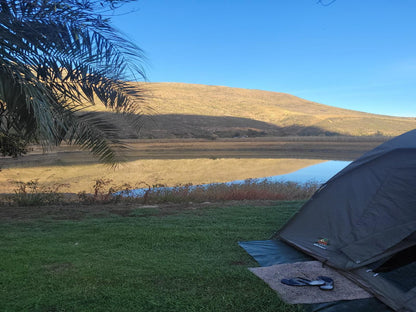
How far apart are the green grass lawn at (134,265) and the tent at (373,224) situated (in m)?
1.07

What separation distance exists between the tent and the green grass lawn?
3.50 feet

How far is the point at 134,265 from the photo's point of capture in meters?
5.23

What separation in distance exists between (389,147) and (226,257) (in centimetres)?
288

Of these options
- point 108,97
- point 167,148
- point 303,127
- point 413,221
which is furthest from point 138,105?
point 303,127

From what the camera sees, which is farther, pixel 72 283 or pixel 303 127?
pixel 303 127

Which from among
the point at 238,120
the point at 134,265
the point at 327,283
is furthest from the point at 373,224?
the point at 238,120

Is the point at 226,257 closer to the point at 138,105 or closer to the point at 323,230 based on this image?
the point at 323,230

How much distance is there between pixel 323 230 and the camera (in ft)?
18.9

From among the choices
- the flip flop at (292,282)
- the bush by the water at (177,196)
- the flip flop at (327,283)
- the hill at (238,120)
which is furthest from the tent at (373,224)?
the hill at (238,120)

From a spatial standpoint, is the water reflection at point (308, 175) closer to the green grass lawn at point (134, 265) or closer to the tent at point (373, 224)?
the green grass lawn at point (134, 265)

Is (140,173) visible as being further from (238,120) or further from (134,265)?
(238,120)

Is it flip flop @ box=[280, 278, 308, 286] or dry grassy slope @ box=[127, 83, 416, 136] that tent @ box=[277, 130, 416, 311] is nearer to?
flip flop @ box=[280, 278, 308, 286]

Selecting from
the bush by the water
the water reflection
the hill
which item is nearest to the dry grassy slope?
the hill

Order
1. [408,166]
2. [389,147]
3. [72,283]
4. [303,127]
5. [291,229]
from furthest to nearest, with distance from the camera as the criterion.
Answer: [303,127] → [291,229] → [389,147] → [408,166] → [72,283]
